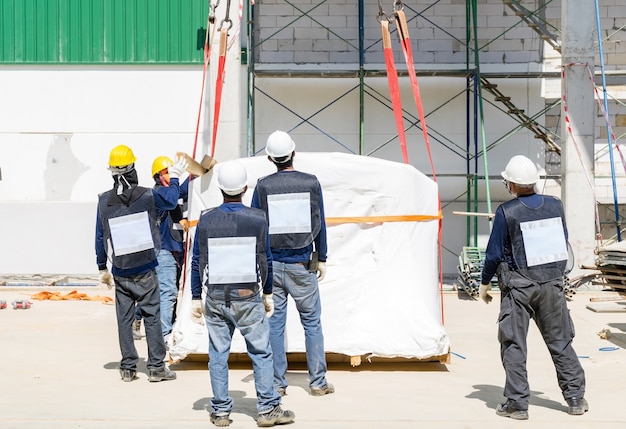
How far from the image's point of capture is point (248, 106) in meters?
16.9

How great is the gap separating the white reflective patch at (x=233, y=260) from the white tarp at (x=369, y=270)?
1.93 m

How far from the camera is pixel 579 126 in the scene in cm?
1495

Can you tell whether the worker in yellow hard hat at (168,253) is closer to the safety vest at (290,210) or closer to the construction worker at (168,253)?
the construction worker at (168,253)

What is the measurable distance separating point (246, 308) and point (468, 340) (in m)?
4.34

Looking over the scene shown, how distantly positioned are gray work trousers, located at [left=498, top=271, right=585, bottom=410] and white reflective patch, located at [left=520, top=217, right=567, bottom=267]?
0.15 m

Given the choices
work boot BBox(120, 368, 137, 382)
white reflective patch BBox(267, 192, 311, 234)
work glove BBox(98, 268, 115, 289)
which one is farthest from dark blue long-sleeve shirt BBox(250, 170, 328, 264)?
work boot BBox(120, 368, 137, 382)

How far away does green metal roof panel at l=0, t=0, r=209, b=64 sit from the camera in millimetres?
17016

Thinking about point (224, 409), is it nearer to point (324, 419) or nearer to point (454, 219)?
point (324, 419)

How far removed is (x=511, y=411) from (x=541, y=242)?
1.12m

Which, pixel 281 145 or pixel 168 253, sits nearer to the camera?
pixel 281 145

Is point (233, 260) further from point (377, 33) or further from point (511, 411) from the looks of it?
point (377, 33)

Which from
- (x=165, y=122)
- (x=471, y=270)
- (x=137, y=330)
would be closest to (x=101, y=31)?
(x=165, y=122)

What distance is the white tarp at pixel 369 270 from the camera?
25.7 ft

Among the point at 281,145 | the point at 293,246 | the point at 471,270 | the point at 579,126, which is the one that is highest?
the point at 579,126
